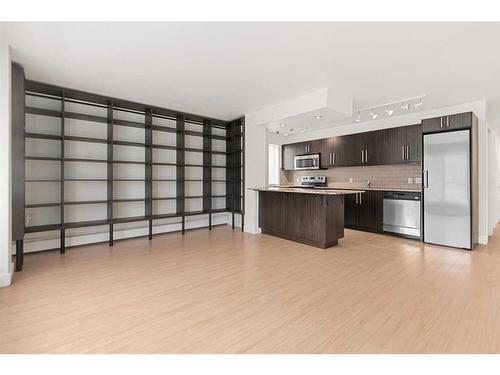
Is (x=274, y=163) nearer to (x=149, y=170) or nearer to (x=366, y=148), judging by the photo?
(x=366, y=148)

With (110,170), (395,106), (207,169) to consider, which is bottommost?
(110,170)

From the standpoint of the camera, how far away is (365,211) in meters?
5.36

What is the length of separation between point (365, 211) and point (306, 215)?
1803 mm

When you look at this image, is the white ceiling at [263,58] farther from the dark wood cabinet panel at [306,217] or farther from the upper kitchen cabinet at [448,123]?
the dark wood cabinet panel at [306,217]

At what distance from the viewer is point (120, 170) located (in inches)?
183

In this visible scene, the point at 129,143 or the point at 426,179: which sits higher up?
the point at 129,143

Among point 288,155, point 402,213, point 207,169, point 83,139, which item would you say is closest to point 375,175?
point 402,213

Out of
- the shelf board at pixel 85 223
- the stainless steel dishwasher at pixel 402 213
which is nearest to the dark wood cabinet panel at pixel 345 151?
the stainless steel dishwasher at pixel 402 213

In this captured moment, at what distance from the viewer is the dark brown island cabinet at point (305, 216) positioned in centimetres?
409

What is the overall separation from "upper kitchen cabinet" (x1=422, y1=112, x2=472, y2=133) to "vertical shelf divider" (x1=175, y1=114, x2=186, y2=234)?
4503 millimetres

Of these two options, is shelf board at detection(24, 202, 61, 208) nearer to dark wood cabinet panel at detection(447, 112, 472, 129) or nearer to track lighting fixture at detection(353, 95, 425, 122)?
track lighting fixture at detection(353, 95, 425, 122)

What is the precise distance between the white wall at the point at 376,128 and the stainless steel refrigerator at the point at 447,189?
2.47ft
